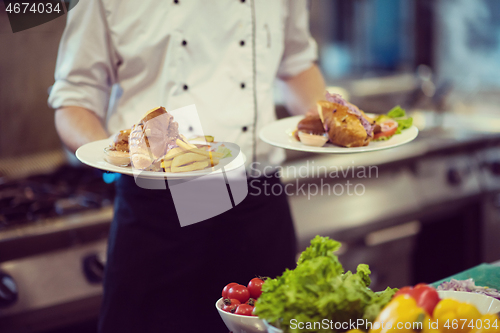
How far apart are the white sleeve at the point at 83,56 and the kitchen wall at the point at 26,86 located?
1077 mm

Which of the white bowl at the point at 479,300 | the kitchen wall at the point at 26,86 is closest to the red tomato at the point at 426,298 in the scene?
the white bowl at the point at 479,300

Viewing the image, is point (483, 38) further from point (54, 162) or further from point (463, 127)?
point (54, 162)

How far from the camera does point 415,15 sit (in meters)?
3.65

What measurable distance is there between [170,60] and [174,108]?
11cm

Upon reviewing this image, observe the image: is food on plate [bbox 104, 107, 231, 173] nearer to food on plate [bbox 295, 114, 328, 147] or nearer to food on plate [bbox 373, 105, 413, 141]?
food on plate [bbox 295, 114, 328, 147]

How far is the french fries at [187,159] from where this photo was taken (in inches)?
31.0

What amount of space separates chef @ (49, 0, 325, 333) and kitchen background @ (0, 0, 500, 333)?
25 centimetres

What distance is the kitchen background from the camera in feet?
5.07

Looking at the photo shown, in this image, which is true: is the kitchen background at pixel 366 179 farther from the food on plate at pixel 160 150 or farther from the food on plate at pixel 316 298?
the food on plate at pixel 316 298

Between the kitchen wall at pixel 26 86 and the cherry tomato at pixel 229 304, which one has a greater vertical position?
the kitchen wall at pixel 26 86

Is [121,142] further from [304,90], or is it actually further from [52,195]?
[52,195]

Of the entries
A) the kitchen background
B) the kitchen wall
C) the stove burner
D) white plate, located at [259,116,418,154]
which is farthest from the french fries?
the kitchen wall

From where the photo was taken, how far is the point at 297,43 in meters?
1.39

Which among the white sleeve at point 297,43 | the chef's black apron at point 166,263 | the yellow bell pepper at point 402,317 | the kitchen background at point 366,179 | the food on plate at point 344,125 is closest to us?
the yellow bell pepper at point 402,317
